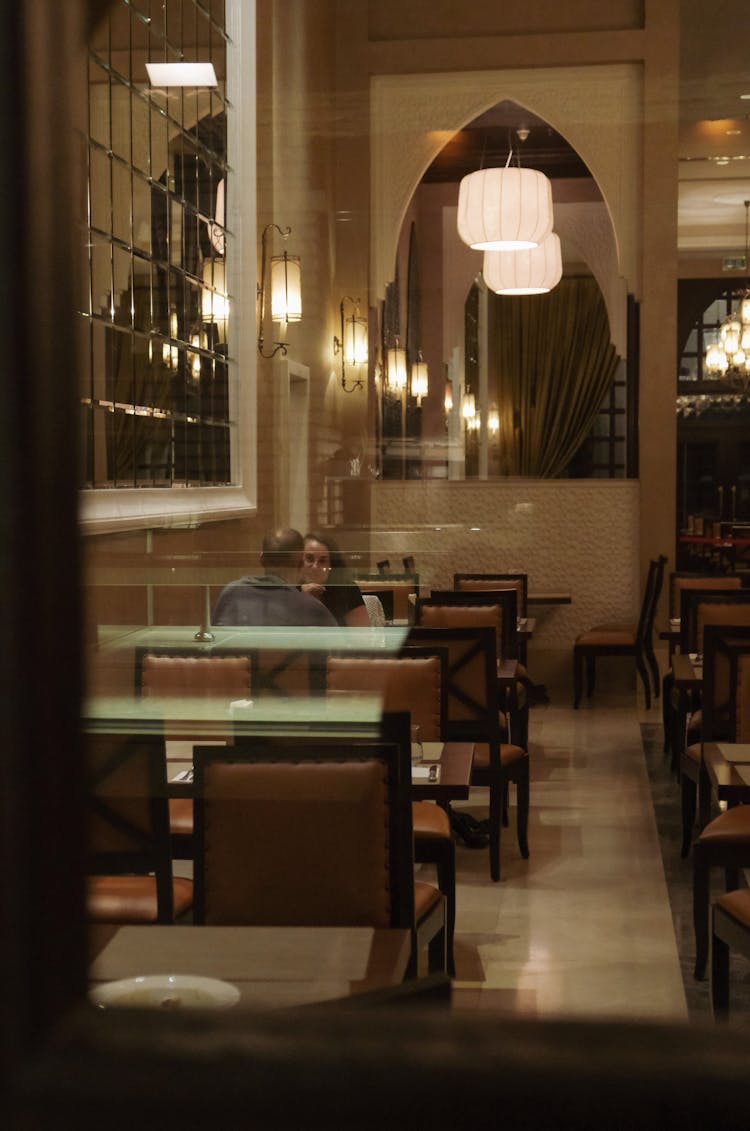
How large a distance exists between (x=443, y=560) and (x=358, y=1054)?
53 cm

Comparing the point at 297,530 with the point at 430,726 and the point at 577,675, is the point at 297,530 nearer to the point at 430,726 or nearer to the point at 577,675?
the point at 577,675

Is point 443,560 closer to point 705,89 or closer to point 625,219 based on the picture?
point 625,219

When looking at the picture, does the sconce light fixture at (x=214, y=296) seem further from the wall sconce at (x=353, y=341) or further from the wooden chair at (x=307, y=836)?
the wooden chair at (x=307, y=836)

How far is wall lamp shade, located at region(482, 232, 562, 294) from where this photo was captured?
744 millimetres

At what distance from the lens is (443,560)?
753 millimetres

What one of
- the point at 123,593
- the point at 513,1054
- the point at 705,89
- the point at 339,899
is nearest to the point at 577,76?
the point at 705,89

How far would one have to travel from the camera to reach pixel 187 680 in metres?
0.53

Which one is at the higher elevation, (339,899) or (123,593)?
(123,593)

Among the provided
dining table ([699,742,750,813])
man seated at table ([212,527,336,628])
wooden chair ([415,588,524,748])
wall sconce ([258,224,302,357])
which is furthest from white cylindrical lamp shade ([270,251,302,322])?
wooden chair ([415,588,524,748])

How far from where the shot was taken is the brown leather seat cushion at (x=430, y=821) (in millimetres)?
1799

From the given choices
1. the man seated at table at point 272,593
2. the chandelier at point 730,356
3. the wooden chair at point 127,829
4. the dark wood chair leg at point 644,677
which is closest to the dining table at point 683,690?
the dark wood chair leg at point 644,677

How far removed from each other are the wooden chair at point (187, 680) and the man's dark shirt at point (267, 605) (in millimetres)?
21

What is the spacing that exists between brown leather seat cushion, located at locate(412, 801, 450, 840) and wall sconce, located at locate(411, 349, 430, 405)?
1.09 m

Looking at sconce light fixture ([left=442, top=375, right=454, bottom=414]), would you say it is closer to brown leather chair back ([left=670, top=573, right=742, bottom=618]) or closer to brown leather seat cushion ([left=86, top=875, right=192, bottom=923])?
brown leather seat cushion ([left=86, top=875, right=192, bottom=923])
